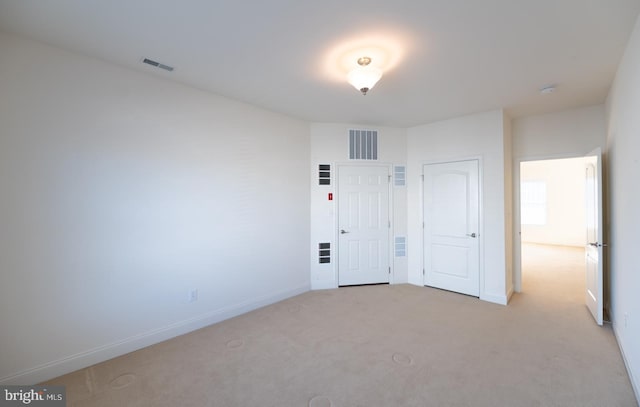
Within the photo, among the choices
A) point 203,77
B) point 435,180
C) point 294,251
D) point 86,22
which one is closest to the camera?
point 86,22

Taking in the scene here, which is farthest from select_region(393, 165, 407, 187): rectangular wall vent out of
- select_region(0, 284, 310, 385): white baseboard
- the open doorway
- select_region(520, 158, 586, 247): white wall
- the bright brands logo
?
select_region(520, 158, 586, 247): white wall

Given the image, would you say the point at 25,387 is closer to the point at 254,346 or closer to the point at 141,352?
the point at 141,352

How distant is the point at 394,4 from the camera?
191 centimetres

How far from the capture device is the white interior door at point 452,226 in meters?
4.36

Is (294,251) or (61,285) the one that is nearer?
(61,285)

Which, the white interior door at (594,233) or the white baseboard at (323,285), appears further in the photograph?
the white baseboard at (323,285)

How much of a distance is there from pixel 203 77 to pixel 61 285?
7.92ft

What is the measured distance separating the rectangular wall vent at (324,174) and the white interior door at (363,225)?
20cm

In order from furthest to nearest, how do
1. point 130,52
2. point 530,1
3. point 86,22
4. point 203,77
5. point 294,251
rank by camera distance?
point 294,251, point 203,77, point 130,52, point 86,22, point 530,1

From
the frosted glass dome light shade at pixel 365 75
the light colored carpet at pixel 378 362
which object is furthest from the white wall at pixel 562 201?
the frosted glass dome light shade at pixel 365 75

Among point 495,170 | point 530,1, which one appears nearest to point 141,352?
point 530,1

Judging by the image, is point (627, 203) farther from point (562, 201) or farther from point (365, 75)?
point (562, 201)

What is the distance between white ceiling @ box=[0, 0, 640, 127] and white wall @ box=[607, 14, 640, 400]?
0.30 meters

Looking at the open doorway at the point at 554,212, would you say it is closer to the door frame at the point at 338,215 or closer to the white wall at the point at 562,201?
the white wall at the point at 562,201
